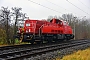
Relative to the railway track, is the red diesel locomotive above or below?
above

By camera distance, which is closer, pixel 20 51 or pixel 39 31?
pixel 20 51

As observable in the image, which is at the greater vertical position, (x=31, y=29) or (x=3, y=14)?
(x=3, y=14)

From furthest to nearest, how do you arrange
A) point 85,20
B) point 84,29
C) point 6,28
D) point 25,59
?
1. point 85,20
2. point 84,29
3. point 6,28
4. point 25,59

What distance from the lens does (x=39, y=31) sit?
20.2 meters

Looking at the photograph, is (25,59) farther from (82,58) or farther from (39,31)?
(39,31)

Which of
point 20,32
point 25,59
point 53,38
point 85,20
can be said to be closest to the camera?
point 25,59

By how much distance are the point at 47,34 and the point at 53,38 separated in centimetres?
184

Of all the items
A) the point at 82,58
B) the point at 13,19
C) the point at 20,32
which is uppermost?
the point at 13,19

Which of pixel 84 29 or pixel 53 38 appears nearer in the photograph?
pixel 53 38

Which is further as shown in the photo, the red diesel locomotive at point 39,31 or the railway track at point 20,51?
the red diesel locomotive at point 39,31

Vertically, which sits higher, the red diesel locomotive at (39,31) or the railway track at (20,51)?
the red diesel locomotive at (39,31)

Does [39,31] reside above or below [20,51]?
above

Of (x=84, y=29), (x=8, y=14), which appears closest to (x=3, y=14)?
(x=8, y=14)

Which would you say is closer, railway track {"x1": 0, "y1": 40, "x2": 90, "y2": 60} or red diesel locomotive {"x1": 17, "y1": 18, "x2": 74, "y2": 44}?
railway track {"x1": 0, "y1": 40, "x2": 90, "y2": 60}
